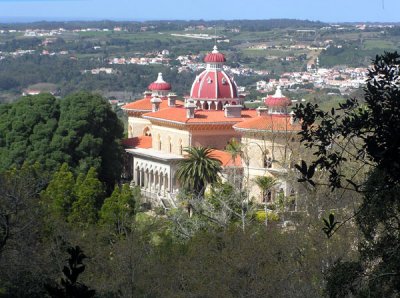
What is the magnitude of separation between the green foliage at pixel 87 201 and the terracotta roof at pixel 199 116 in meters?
10.7

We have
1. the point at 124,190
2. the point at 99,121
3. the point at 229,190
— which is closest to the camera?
the point at 229,190

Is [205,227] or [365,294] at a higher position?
[365,294]

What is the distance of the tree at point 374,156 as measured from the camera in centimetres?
1568

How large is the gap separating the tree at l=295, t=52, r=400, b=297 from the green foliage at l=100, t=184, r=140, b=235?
19223mm

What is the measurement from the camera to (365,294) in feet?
63.6

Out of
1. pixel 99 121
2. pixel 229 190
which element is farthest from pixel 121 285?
pixel 99 121

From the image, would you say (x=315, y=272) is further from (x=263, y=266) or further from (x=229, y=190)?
(x=229, y=190)

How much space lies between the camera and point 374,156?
1538 centimetres

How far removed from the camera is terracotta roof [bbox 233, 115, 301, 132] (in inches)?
2108

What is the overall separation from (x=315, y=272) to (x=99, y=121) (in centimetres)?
2951

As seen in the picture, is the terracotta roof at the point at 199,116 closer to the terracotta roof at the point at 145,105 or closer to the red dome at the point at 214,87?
the red dome at the point at 214,87

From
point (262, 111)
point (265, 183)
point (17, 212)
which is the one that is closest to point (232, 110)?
point (262, 111)

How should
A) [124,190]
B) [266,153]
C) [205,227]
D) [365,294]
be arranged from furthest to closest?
1. [266,153]
2. [124,190]
3. [205,227]
4. [365,294]

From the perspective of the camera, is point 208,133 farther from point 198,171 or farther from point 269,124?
point 198,171
